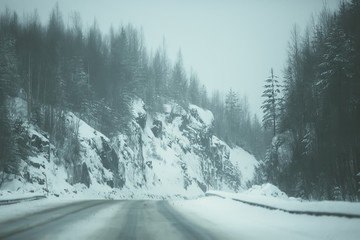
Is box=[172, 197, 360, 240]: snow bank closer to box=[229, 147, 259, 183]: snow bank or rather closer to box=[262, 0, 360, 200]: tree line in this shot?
box=[262, 0, 360, 200]: tree line

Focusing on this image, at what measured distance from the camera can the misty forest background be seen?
27156mm

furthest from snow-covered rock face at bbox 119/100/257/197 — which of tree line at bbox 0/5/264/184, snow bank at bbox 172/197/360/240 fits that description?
snow bank at bbox 172/197/360/240

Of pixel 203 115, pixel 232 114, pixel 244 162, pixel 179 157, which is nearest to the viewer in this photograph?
pixel 179 157

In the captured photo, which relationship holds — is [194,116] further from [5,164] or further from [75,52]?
[5,164]

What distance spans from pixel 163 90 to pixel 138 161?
38457 millimetres

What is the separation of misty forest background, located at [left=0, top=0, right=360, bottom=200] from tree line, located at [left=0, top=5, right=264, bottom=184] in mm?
167

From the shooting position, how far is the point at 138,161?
5912 cm

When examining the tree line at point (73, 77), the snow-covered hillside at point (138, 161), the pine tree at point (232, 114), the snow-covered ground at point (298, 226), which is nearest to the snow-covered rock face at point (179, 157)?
the snow-covered hillside at point (138, 161)

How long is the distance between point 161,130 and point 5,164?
5104 centimetres

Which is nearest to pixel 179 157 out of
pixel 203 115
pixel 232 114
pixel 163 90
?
pixel 163 90

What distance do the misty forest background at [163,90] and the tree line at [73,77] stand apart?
167 mm

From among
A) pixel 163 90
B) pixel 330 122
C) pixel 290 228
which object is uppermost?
pixel 163 90

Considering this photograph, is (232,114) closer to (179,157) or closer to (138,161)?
(179,157)

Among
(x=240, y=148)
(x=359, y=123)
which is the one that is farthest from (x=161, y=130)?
(x=359, y=123)
